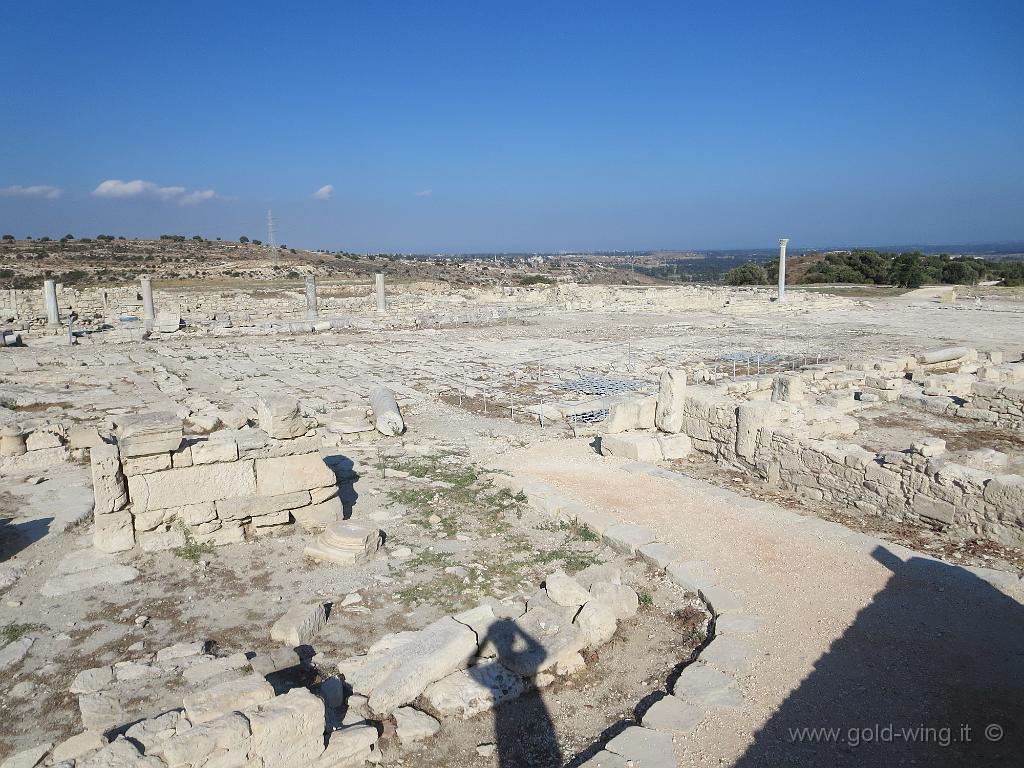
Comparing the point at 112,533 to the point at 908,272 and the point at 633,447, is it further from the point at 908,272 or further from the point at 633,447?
the point at 908,272

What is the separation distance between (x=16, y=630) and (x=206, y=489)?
6.78 feet

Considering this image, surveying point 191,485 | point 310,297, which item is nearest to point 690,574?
point 191,485

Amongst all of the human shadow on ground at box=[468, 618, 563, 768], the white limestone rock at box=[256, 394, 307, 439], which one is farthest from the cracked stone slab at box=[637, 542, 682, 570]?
the white limestone rock at box=[256, 394, 307, 439]

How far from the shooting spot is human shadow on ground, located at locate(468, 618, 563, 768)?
4.09 metres

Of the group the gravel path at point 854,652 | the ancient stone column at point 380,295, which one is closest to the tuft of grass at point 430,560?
the gravel path at point 854,652

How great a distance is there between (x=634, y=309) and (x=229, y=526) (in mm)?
30577

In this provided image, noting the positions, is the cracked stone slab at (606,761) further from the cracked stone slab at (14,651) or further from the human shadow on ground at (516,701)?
the cracked stone slab at (14,651)

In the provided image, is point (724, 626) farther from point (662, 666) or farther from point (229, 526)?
point (229, 526)

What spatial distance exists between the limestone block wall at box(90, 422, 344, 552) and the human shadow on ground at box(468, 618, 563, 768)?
10.6ft

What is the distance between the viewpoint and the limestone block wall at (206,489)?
265 inches

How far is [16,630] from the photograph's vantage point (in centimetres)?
532

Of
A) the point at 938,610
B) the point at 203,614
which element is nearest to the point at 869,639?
the point at 938,610

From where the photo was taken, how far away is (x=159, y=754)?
11.7ft

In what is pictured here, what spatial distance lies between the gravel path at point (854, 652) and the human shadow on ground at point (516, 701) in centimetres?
84
